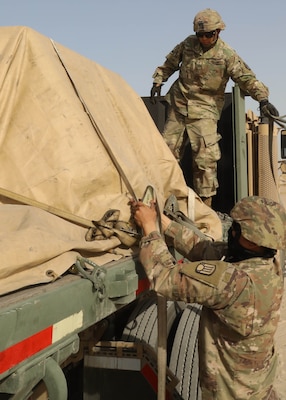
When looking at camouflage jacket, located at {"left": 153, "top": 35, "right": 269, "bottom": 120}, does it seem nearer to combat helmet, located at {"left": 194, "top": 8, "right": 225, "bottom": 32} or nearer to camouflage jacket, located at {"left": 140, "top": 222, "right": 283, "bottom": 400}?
combat helmet, located at {"left": 194, "top": 8, "right": 225, "bottom": 32}

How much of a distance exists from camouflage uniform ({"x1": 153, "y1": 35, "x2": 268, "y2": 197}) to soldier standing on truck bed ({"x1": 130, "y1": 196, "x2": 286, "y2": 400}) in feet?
6.54

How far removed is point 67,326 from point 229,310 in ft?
2.55

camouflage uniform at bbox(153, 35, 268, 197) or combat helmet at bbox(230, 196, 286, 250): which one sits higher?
camouflage uniform at bbox(153, 35, 268, 197)

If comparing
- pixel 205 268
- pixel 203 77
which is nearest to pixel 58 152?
pixel 205 268

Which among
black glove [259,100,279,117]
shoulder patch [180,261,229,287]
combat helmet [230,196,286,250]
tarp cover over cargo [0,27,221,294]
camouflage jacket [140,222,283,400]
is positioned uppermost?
black glove [259,100,279,117]

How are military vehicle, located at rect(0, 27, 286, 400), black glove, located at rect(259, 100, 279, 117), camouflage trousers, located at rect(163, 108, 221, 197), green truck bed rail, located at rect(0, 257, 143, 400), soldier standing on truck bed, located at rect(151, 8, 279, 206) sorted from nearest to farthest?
green truck bed rail, located at rect(0, 257, 143, 400)
military vehicle, located at rect(0, 27, 286, 400)
black glove, located at rect(259, 100, 279, 117)
soldier standing on truck bed, located at rect(151, 8, 279, 206)
camouflage trousers, located at rect(163, 108, 221, 197)

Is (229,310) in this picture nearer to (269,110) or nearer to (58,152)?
(58,152)

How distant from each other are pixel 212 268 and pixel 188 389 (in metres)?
0.81

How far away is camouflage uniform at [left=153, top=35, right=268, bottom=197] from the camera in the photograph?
4.18 metres

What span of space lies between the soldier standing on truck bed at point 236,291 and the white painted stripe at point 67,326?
491mm

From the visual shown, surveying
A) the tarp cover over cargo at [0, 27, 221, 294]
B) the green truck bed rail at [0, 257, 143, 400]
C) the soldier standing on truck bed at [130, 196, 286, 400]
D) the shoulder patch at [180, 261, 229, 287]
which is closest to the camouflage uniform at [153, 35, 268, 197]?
the tarp cover over cargo at [0, 27, 221, 294]

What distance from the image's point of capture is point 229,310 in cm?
212

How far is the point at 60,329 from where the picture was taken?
159 centimetres

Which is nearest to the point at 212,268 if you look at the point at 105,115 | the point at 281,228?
the point at 281,228
